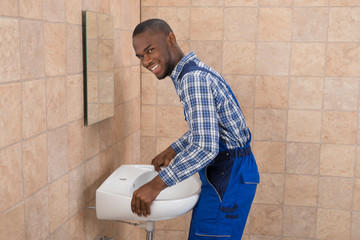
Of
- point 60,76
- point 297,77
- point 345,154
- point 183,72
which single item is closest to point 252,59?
point 297,77

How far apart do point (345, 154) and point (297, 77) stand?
0.52 metres

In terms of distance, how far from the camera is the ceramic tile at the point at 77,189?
1.66m

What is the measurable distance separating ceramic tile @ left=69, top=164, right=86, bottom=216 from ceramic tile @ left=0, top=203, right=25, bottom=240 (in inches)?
13.8

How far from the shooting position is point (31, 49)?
1317mm

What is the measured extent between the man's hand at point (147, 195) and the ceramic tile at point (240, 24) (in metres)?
1.25

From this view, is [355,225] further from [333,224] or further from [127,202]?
[127,202]

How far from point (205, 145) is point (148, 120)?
121 cm

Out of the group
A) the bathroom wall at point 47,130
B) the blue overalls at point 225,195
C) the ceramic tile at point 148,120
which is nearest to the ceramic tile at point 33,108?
the bathroom wall at point 47,130

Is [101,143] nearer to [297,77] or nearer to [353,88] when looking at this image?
[297,77]

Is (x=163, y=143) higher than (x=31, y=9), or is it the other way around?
(x=31, y=9)

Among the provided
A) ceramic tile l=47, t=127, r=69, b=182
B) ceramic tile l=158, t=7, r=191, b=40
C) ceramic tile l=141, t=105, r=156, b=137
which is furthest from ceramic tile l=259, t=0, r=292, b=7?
ceramic tile l=47, t=127, r=69, b=182

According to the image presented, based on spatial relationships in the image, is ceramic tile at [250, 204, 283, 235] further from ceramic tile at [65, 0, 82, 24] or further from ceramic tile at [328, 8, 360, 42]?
ceramic tile at [65, 0, 82, 24]

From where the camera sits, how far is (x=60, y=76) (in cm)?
152

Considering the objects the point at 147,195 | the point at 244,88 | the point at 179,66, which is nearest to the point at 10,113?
the point at 147,195
